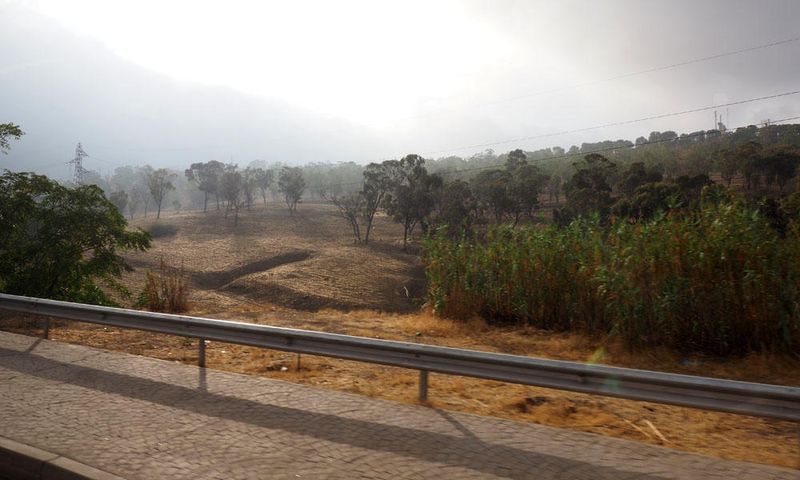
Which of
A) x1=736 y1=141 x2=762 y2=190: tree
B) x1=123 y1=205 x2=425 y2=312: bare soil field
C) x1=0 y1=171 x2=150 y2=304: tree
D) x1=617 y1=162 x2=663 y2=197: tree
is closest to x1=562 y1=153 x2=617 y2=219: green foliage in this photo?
x1=617 y1=162 x2=663 y2=197: tree

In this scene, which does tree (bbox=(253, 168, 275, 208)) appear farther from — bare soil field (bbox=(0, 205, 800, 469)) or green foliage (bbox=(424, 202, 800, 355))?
green foliage (bbox=(424, 202, 800, 355))

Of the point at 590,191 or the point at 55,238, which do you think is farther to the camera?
the point at 590,191

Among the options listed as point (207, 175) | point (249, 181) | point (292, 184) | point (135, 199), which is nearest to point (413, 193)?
point (292, 184)

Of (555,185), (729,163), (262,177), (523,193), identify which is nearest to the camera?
(729,163)

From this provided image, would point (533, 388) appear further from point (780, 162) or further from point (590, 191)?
point (780, 162)

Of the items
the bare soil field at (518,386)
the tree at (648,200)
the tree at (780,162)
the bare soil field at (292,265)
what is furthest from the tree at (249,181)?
the bare soil field at (518,386)

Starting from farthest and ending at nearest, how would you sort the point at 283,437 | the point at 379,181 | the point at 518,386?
the point at 379,181, the point at 518,386, the point at 283,437

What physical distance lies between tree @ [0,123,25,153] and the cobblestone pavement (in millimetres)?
11246

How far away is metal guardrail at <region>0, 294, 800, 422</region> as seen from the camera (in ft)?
14.5

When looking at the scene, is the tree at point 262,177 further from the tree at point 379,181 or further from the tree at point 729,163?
the tree at point 729,163

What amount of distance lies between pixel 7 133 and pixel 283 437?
1466 centimetres

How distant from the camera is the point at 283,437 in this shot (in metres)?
4.86

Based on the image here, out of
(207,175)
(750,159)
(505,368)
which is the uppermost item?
(207,175)

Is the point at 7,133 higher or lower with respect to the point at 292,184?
lower
